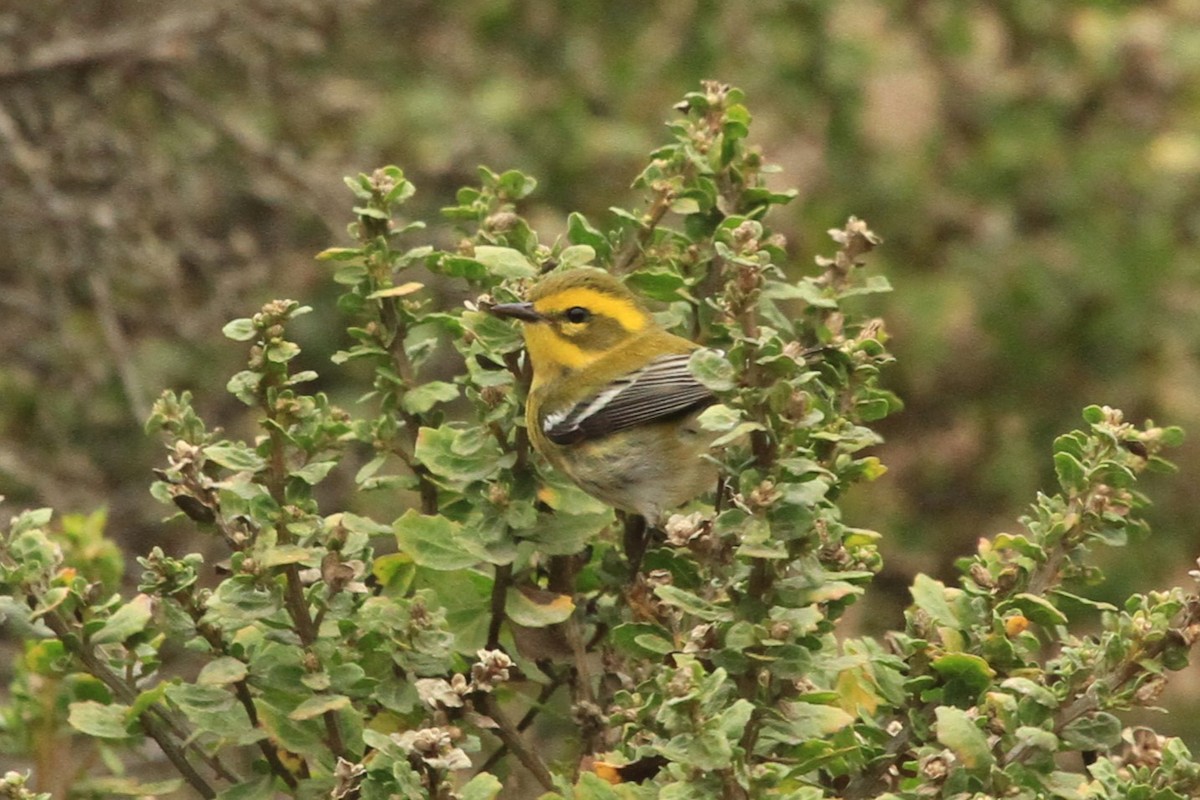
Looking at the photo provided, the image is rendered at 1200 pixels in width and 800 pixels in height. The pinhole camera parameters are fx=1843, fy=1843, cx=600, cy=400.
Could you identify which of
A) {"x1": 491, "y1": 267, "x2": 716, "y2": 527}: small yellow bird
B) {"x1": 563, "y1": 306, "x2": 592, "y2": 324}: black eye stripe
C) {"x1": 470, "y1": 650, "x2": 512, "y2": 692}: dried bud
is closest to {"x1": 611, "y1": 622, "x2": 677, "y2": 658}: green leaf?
{"x1": 470, "y1": 650, "x2": 512, "y2": 692}: dried bud

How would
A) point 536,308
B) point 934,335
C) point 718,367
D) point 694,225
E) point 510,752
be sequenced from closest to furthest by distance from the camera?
point 718,367
point 510,752
point 694,225
point 536,308
point 934,335

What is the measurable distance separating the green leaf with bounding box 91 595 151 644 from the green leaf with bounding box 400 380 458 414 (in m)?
0.38

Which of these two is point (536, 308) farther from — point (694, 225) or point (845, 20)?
point (845, 20)

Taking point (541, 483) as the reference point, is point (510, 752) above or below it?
below

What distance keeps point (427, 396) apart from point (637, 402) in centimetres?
122

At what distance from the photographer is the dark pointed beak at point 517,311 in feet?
7.08

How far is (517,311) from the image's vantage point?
2.28m

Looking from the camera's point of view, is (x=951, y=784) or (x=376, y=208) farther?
(x=376, y=208)

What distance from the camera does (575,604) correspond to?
2.16m

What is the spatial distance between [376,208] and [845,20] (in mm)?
4607

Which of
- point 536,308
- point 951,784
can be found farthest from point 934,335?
point 951,784

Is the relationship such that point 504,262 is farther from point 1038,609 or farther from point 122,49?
point 122,49

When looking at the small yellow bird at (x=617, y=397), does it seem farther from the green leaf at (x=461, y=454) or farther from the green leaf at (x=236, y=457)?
the green leaf at (x=236, y=457)

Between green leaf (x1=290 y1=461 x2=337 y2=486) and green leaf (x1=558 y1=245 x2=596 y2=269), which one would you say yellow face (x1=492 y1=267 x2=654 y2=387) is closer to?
green leaf (x1=558 y1=245 x2=596 y2=269)
